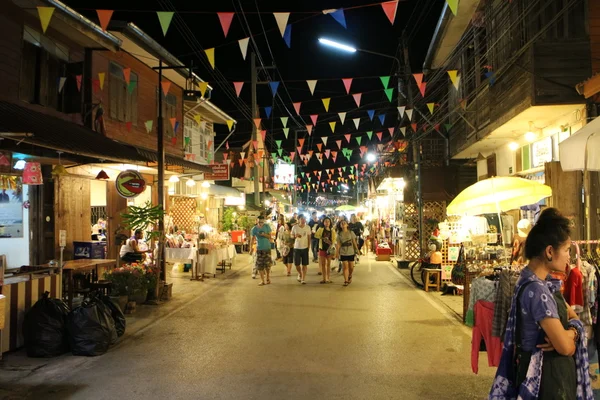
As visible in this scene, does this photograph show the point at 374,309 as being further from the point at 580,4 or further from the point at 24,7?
the point at 24,7

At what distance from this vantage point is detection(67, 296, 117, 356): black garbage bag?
7.07 m

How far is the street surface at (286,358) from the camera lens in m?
5.63

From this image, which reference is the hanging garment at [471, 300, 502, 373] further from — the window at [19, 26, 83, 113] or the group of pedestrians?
the window at [19, 26, 83, 113]

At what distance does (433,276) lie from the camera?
1320 centimetres

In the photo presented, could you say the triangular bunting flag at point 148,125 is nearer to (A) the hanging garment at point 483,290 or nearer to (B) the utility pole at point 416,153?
(B) the utility pole at point 416,153

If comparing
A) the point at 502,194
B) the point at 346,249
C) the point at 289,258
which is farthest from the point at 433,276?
the point at 502,194

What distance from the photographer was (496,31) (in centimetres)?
1366

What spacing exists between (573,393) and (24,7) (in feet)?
42.0

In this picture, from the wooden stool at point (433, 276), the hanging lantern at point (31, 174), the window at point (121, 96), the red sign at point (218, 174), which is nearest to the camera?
the hanging lantern at point (31, 174)

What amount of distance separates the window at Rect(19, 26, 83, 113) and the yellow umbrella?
10080mm

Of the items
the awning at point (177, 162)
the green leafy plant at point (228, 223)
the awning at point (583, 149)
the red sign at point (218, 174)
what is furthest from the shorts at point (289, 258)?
the awning at point (583, 149)

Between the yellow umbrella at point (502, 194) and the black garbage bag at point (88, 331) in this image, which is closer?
the black garbage bag at point (88, 331)

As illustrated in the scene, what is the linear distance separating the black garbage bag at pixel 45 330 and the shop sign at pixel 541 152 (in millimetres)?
10806

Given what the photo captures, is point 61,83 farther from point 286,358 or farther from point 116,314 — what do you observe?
point 286,358
